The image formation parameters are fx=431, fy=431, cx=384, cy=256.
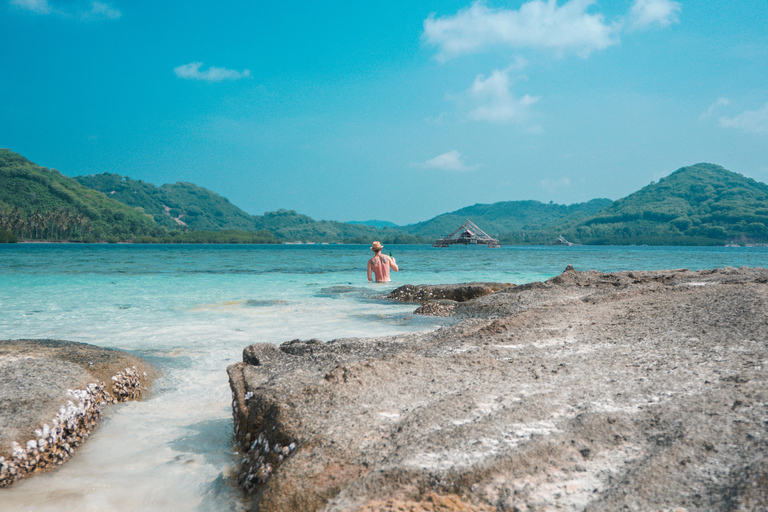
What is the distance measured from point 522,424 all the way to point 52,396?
3733mm

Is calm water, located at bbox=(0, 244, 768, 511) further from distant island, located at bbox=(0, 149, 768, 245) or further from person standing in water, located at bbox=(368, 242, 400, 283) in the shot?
distant island, located at bbox=(0, 149, 768, 245)

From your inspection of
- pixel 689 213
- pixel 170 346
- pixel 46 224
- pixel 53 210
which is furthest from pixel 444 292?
pixel 689 213

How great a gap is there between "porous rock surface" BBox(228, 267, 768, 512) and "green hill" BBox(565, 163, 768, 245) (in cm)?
12365

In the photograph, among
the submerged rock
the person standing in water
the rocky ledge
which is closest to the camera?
the rocky ledge

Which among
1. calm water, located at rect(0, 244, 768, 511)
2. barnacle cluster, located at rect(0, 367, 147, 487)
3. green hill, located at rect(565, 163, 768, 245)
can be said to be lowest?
calm water, located at rect(0, 244, 768, 511)

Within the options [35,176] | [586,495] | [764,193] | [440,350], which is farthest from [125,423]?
[764,193]

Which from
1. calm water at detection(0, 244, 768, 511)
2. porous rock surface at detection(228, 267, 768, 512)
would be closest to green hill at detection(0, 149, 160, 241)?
calm water at detection(0, 244, 768, 511)

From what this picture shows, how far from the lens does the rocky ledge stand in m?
3.05

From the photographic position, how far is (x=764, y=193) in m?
132

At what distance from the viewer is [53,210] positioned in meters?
112

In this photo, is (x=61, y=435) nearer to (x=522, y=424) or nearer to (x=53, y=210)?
(x=522, y=424)

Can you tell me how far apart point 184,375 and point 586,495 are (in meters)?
5.17

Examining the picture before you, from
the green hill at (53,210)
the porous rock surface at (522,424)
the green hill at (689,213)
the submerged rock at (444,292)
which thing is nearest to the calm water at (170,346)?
the porous rock surface at (522,424)

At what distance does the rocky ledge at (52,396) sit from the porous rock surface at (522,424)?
1287mm
